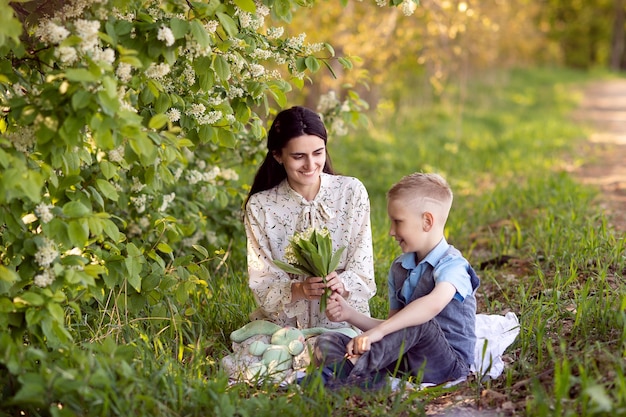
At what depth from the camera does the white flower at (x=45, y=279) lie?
302cm

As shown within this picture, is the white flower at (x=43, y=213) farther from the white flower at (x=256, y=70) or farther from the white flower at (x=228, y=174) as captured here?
the white flower at (x=228, y=174)

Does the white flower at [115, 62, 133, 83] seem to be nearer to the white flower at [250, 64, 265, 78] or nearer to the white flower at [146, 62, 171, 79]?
the white flower at [146, 62, 171, 79]

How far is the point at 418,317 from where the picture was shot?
132 inches

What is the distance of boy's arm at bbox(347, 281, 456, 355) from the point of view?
10.9 feet

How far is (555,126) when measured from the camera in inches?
522

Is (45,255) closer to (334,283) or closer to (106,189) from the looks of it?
(106,189)

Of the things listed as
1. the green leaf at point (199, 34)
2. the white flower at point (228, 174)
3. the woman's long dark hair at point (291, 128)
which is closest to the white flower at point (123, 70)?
the green leaf at point (199, 34)

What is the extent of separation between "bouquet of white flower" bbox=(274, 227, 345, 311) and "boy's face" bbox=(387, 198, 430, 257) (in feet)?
0.90

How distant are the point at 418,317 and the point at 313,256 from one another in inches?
20.7

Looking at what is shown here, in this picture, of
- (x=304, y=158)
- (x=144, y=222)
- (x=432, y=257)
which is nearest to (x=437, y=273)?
(x=432, y=257)

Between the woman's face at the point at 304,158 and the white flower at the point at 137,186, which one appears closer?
the woman's face at the point at 304,158

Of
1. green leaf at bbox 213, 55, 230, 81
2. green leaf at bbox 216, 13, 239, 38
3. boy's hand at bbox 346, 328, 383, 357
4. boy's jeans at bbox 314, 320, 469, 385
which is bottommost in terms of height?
boy's jeans at bbox 314, 320, 469, 385

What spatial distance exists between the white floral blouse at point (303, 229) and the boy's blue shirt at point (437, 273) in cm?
21

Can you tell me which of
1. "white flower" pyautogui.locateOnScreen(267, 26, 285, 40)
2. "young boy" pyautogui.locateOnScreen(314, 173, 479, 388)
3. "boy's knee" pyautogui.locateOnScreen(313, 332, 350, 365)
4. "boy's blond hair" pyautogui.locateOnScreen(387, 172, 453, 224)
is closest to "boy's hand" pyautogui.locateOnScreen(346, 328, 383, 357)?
"young boy" pyautogui.locateOnScreen(314, 173, 479, 388)
